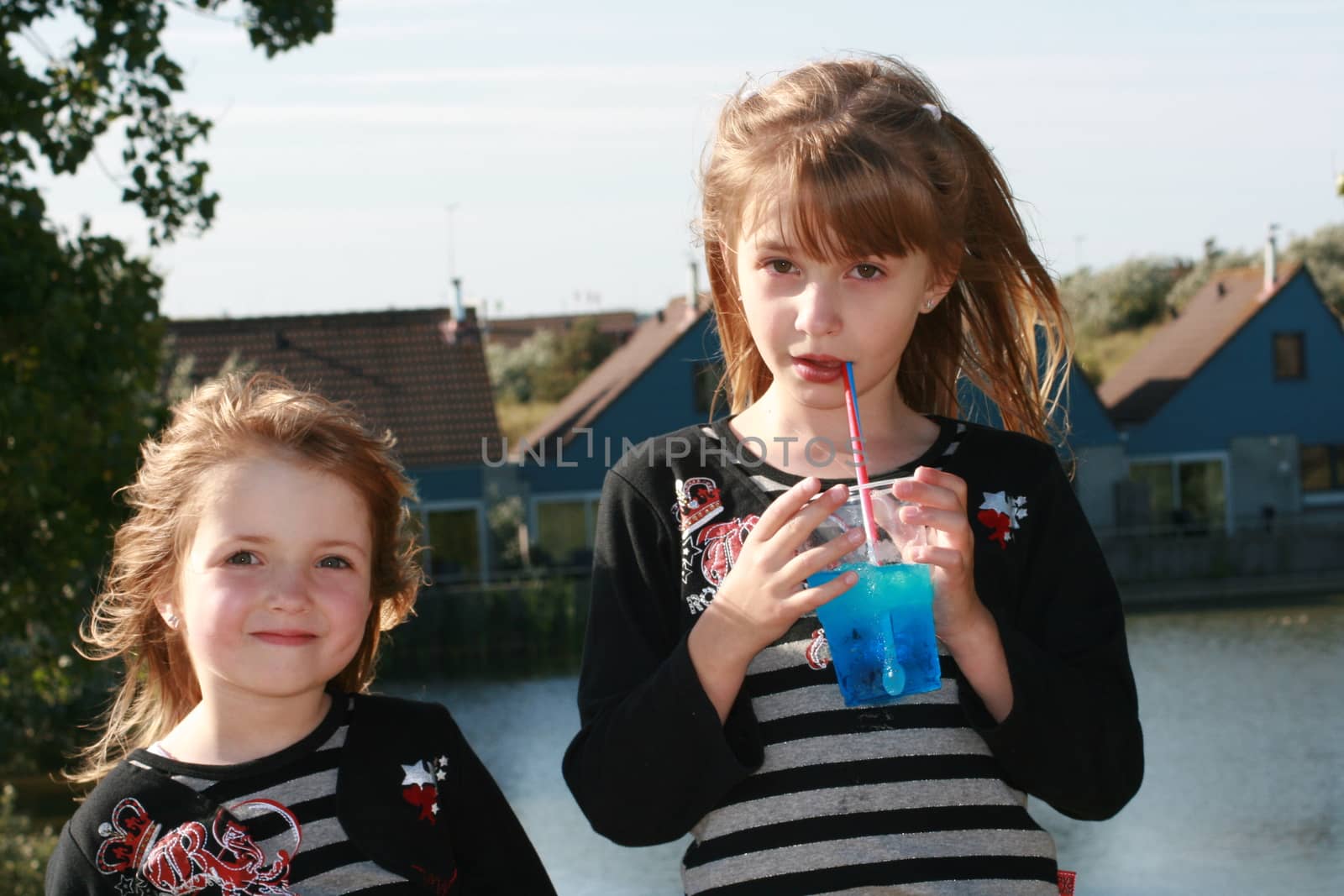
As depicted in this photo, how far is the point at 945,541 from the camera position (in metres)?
1.97

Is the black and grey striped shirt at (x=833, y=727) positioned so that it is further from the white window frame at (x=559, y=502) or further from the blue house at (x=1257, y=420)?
the blue house at (x=1257, y=420)

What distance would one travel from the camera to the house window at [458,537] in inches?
1007

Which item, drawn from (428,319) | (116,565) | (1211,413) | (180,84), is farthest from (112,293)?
(1211,413)

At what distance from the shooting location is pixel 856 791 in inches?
80.1

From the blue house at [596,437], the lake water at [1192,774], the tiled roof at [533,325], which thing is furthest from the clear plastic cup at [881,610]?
the tiled roof at [533,325]

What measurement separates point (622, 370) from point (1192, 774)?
742 inches

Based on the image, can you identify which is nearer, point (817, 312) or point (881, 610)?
point (881, 610)

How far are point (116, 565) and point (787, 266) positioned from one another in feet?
3.84

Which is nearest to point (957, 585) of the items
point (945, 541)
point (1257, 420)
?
point (945, 541)

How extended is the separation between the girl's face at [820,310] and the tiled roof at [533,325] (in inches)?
2054

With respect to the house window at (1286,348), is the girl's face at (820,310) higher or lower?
lower

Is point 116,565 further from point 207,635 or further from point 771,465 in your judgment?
point 771,465

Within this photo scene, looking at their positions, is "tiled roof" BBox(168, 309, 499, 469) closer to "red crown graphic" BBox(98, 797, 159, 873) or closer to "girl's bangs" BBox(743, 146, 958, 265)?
"red crown graphic" BBox(98, 797, 159, 873)

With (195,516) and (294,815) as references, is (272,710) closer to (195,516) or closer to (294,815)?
(294,815)
